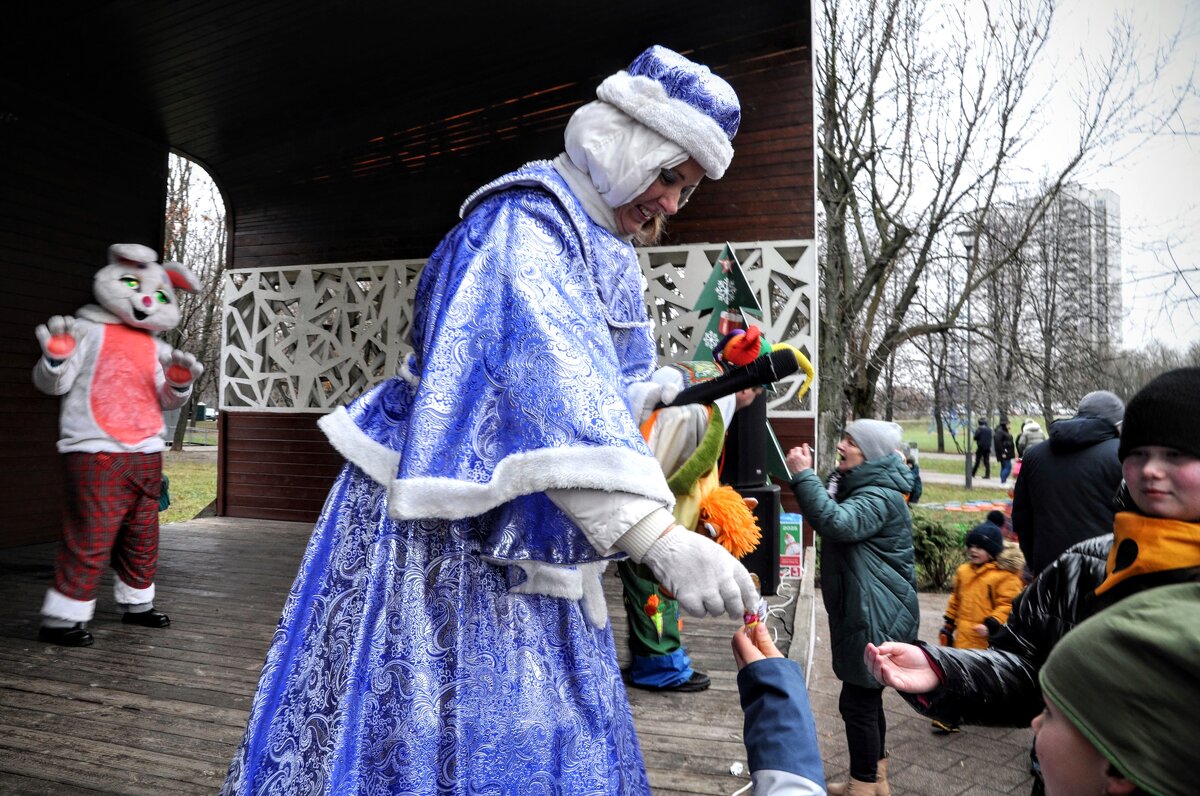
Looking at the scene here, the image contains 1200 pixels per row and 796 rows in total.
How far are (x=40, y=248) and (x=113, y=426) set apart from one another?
3508 millimetres

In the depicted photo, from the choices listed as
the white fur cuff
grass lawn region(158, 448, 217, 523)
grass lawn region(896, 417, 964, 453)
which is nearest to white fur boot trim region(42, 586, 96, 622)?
the white fur cuff

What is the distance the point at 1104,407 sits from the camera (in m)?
3.51

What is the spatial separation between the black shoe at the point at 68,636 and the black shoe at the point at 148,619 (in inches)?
15.1

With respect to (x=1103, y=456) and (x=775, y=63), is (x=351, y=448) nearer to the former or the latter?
(x=1103, y=456)

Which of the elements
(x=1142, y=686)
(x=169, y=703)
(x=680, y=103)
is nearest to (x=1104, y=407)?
(x=680, y=103)

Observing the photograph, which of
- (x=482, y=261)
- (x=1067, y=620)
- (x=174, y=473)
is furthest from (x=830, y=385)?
(x=174, y=473)

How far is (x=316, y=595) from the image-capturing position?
1.25 m

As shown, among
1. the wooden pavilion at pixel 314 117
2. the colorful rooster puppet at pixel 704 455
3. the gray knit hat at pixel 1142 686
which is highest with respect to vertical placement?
the wooden pavilion at pixel 314 117

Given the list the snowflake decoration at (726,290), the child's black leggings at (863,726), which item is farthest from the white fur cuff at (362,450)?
the child's black leggings at (863,726)

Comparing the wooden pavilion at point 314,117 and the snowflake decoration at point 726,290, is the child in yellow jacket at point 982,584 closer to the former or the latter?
the snowflake decoration at point 726,290

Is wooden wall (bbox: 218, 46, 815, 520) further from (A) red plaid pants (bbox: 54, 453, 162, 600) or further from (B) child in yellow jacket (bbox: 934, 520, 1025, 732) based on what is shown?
(A) red plaid pants (bbox: 54, 453, 162, 600)

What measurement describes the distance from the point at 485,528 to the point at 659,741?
2.06m

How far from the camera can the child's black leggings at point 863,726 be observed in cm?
292

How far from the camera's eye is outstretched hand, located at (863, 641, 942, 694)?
4.34ft
